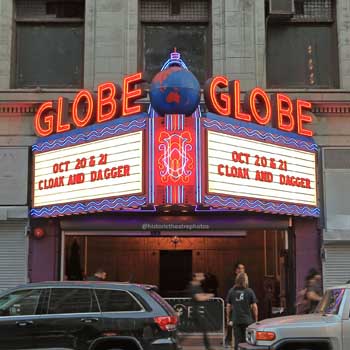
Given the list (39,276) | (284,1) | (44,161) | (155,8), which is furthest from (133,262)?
(284,1)

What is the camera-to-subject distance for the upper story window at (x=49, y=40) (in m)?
18.2

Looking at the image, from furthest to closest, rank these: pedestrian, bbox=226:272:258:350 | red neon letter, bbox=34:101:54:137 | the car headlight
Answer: red neon letter, bbox=34:101:54:137 < pedestrian, bbox=226:272:258:350 < the car headlight

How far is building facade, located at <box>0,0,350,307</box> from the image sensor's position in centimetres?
1675

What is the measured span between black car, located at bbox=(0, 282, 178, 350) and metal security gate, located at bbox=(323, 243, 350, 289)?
25.3 ft

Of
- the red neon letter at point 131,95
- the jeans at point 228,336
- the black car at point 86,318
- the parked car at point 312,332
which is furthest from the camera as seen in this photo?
the jeans at point 228,336

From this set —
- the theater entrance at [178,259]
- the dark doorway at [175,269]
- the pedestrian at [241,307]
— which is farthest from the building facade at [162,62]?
the dark doorway at [175,269]

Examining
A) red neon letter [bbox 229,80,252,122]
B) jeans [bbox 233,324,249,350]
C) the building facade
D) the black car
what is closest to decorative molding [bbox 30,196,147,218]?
the building facade

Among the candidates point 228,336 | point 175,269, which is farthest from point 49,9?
point 228,336

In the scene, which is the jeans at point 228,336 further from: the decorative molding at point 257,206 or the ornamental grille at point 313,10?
the ornamental grille at point 313,10

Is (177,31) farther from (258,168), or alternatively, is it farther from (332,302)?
(332,302)

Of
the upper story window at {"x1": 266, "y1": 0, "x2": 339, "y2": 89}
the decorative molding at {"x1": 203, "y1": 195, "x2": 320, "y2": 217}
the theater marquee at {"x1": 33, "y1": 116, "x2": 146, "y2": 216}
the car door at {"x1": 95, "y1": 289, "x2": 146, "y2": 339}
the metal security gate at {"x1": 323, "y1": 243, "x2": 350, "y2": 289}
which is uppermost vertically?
the upper story window at {"x1": 266, "y1": 0, "x2": 339, "y2": 89}

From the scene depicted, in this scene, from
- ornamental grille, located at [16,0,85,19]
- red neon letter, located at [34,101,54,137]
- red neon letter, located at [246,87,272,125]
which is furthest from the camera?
ornamental grille, located at [16,0,85,19]

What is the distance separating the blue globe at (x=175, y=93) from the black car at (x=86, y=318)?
4.62 metres

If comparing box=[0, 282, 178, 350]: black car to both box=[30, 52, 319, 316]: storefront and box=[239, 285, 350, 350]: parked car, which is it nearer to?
box=[239, 285, 350, 350]: parked car
